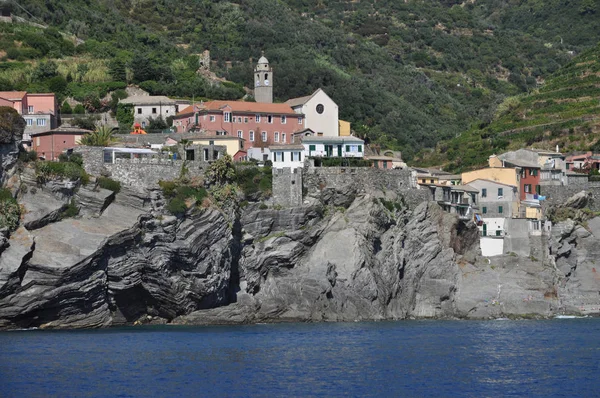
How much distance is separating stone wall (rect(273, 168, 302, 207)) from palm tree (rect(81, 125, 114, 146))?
495 inches

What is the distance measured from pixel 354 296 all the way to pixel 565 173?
96.2 ft

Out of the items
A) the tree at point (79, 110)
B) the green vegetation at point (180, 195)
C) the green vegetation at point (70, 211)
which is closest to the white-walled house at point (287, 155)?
the green vegetation at point (180, 195)

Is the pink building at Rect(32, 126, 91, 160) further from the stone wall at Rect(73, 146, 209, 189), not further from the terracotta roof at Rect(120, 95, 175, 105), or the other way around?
the terracotta roof at Rect(120, 95, 175, 105)

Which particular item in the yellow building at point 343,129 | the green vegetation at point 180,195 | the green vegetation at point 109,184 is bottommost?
the green vegetation at point 180,195

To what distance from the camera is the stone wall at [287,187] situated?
8238cm

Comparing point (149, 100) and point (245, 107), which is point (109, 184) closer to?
point (245, 107)

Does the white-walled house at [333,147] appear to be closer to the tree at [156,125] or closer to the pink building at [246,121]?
the pink building at [246,121]

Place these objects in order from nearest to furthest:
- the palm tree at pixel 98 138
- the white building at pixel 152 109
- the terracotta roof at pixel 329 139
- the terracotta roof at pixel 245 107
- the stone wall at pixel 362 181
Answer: the palm tree at pixel 98 138 → the stone wall at pixel 362 181 → the terracotta roof at pixel 329 139 → the terracotta roof at pixel 245 107 → the white building at pixel 152 109

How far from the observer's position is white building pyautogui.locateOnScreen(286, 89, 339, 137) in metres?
97.6

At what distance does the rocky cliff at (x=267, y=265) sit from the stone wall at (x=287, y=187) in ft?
4.91

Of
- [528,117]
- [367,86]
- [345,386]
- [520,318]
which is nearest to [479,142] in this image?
[528,117]

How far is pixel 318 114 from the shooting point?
98.4m

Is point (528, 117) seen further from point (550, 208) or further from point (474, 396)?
point (474, 396)

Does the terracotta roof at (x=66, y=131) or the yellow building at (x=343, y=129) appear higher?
the yellow building at (x=343, y=129)
